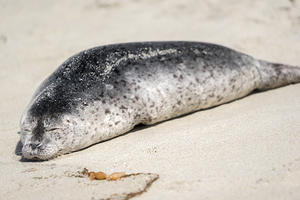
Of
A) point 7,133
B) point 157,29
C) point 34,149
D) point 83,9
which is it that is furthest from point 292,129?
point 83,9

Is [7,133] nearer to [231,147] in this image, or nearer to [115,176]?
[115,176]

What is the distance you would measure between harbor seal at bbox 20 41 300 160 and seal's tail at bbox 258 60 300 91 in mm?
77

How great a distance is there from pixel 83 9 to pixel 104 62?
175 inches

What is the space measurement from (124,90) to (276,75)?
6.63 ft

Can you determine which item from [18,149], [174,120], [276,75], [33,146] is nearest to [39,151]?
[33,146]

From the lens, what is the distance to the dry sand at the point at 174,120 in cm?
253

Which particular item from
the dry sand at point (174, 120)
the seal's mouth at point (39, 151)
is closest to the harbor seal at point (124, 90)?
the seal's mouth at point (39, 151)

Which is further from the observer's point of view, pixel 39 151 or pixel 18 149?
pixel 18 149

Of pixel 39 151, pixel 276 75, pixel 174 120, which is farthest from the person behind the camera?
pixel 276 75

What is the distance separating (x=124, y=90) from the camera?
3.72 m

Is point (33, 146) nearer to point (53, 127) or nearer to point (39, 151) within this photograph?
point (39, 151)

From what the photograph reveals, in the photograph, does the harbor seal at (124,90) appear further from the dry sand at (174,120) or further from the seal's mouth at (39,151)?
the dry sand at (174,120)

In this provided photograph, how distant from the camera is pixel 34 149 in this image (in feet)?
10.8

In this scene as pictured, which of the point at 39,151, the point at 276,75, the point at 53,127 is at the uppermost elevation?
the point at 276,75
